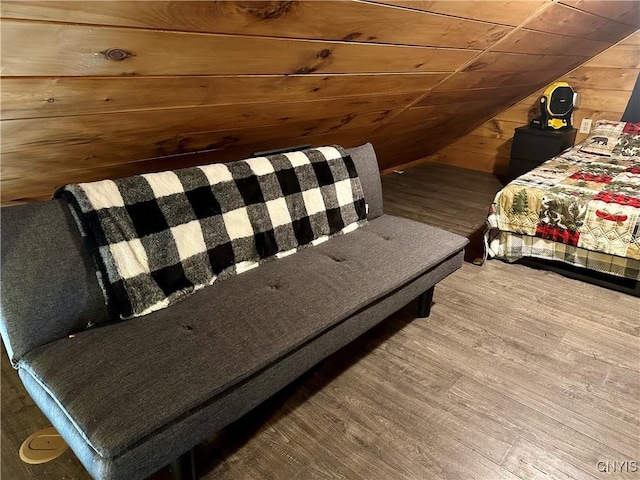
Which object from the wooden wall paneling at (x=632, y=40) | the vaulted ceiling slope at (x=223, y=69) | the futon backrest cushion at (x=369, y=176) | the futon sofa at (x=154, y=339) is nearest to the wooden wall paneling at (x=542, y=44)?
the vaulted ceiling slope at (x=223, y=69)

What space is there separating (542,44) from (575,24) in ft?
0.65

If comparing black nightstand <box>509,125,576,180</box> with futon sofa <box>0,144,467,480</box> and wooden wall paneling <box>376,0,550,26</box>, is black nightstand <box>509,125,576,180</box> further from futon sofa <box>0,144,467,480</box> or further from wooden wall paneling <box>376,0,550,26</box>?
futon sofa <box>0,144,467,480</box>

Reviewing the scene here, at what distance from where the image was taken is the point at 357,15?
1.56 m

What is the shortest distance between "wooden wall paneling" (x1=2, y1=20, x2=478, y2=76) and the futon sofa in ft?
1.69

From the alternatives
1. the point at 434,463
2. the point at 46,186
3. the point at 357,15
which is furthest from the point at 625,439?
the point at 46,186

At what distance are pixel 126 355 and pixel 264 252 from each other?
0.77 meters

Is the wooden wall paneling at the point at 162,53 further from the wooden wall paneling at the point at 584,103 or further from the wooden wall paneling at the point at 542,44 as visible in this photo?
the wooden wall paneling at the point at 584,103

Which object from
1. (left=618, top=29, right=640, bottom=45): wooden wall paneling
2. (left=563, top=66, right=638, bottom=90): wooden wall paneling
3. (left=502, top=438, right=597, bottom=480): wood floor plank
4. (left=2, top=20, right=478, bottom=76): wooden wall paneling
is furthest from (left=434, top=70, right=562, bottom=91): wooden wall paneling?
(left=502, top=438, right=597, bottom=480): wood floor plank

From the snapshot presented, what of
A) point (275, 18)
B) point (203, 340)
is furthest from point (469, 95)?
point (203, 340)

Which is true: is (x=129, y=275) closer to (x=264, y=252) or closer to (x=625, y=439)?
(x=264, y=252)

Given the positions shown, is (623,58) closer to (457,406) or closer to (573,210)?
(573,210)

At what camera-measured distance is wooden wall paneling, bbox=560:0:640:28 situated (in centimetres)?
237

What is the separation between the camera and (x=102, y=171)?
183 centimetres

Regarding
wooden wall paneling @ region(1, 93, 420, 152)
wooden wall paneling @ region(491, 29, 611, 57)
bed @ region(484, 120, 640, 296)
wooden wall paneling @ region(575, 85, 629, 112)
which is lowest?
bed @ region(484, 120, 640, 296)
